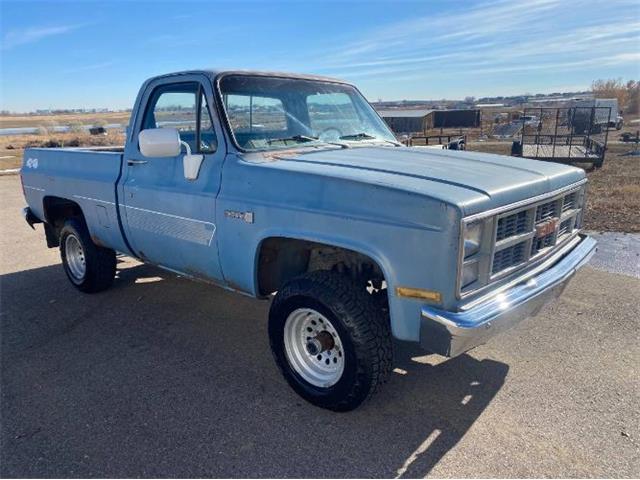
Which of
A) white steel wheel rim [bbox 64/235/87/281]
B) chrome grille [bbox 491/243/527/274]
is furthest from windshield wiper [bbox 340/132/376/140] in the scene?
white steel wheel rim [bbox 64/235/87/281]

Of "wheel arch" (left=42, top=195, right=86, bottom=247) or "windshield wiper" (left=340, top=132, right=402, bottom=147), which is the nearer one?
"windshield wiper" (left=340, top=132, right=402, bottom=147)

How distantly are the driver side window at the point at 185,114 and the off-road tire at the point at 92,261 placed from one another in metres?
1.55

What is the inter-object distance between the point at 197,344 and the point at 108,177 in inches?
67.2

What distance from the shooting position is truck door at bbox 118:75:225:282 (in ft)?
11.9

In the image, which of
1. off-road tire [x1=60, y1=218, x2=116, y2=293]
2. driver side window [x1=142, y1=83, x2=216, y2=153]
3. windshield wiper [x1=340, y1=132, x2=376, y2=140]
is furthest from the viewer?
off-road tire [x1=60, y1=218, x2=116, y2=293]

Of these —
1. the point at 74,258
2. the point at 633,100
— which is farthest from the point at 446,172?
the point at 633,100

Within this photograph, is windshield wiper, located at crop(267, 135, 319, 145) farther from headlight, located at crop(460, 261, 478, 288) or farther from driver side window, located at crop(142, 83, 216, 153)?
headlight, located at crop(460, 261, 478, 288)

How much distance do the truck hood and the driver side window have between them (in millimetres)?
571

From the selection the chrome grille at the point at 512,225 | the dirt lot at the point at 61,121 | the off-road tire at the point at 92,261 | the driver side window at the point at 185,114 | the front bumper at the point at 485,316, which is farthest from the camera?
the dirt lot at the point at 61,121

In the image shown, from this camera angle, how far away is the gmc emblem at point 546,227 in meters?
3.11

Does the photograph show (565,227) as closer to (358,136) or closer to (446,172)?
(446,172)

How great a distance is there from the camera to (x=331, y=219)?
9.38ft

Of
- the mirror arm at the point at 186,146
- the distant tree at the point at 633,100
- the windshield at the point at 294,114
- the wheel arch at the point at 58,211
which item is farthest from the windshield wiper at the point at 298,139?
the distant tree at the point at 633,100

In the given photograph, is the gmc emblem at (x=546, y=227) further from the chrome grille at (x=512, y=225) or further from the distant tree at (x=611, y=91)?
the distant tree at (x=611, y=91)
